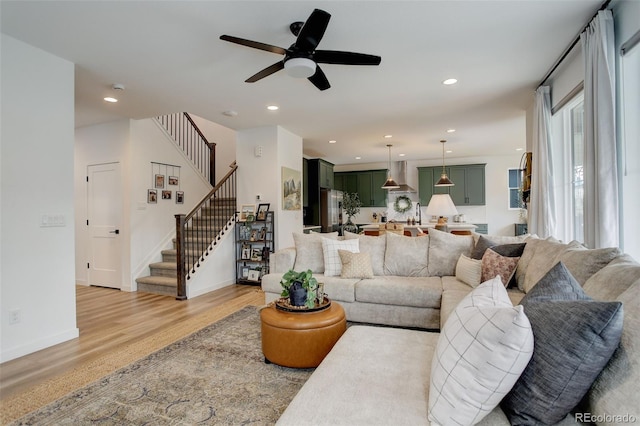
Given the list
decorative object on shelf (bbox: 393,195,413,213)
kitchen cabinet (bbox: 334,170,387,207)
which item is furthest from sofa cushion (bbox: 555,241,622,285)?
kitchen cabinet (bbox: 334,170,387,207)

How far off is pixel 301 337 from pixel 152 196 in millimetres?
4373

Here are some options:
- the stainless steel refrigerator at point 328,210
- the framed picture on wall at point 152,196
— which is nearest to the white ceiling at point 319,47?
the framed picture on wall at point 152,196

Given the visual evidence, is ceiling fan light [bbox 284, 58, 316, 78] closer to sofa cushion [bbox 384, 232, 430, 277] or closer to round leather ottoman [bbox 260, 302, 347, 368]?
round leather ottoman [bbox 260, 302, 347, 368]

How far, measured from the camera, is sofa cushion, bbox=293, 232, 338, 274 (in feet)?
13.0

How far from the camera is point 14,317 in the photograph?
275cm

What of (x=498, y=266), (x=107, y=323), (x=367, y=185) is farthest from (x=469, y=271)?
(x=367, y=185)

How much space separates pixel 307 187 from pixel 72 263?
16.5ft

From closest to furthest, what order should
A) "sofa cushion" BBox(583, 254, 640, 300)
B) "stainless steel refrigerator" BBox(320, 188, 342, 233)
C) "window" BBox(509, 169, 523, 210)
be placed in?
"sofa cushion" BBox(583, 254, 640, 300), "stainless steel refrigerator" BBox(320, 188, 342, 233), "window" BBox(509, 169, 523, 210)

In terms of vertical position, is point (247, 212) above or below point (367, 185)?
below

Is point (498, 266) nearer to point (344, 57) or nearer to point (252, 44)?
point (344, 57)

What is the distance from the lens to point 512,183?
8625 mm

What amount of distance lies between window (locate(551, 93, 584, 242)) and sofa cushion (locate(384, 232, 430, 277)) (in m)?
1.52

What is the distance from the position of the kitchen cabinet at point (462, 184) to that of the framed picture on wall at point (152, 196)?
22.6ft

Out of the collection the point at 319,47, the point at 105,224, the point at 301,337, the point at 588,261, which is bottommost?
the point at 301,337
